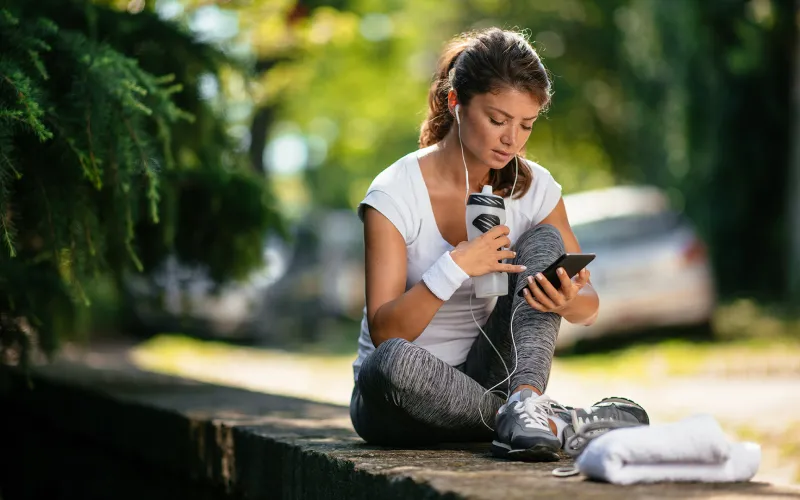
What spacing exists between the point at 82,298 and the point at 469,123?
146 centimetres

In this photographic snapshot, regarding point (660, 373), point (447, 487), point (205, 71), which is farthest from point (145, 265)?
point (660, 373)

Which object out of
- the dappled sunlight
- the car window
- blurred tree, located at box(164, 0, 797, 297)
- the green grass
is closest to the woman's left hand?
blurred tree, located at box(164, 0, 797, 297)

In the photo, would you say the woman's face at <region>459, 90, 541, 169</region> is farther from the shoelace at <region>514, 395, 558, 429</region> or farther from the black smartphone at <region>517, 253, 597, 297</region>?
the shoelace at <region>514, 395, 558, 429</region>

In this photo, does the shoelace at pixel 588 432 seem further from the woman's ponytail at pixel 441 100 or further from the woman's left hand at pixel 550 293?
the woman's ponytail at pixel 441 100

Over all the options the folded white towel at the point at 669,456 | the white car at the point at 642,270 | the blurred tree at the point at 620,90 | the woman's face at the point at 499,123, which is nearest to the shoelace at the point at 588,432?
the folded white towel at the point at 669,456

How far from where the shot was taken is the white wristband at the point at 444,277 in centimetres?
301

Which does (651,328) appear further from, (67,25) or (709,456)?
(709,456)

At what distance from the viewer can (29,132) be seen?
133 inches

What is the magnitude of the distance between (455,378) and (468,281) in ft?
1.44

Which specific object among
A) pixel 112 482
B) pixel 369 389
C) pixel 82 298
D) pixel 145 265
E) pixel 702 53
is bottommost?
pixel 112 482

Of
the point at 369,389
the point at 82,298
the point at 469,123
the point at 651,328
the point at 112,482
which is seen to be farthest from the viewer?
the point at 651,328

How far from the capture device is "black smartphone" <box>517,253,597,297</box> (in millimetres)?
2998

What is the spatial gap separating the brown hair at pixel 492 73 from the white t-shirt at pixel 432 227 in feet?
0.21

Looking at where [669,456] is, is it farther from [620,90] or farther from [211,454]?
[620,90]
